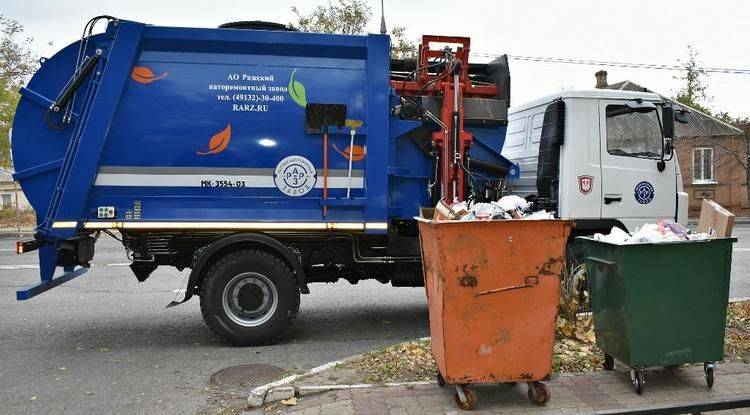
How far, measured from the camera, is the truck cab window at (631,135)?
21.0 feet

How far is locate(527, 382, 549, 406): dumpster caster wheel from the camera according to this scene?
3758 mm

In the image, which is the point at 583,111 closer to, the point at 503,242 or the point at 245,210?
the point at 503,242

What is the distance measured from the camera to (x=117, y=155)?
5.45 meters

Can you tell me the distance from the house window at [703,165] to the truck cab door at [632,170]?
2472 cm

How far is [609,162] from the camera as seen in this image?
6.37m

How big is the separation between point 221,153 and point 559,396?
11.8ft

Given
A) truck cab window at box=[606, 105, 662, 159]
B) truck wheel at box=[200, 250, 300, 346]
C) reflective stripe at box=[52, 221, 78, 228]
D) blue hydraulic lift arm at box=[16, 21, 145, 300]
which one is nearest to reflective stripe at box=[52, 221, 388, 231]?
reflective stripe at box=[52, 221, 78, 228]

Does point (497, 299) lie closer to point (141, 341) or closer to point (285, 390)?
point (285, 390)


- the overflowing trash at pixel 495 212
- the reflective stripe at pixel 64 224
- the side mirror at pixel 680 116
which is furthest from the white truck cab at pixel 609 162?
the reflective stripe at pixel 64 224

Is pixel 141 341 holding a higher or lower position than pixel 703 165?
lower

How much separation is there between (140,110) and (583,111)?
178 inches

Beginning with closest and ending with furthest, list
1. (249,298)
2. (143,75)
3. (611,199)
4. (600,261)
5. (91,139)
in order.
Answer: (600,261), (91,139), (143,75), (249,298), (611,199)

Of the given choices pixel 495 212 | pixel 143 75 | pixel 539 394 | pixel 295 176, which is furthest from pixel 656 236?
pixel 143 75

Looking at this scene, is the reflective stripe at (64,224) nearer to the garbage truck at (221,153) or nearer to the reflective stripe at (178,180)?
the garbage truck at (221,153)
